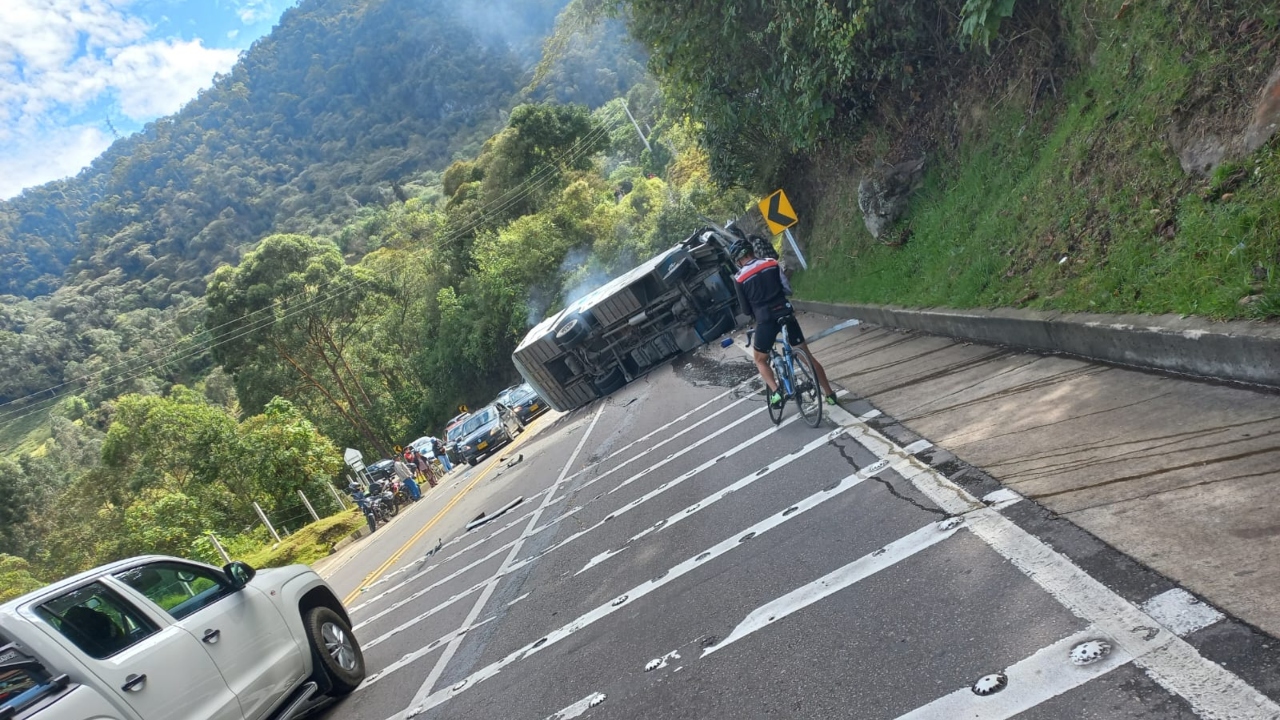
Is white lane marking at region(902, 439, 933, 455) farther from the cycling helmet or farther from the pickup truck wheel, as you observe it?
the pickup truck wheel

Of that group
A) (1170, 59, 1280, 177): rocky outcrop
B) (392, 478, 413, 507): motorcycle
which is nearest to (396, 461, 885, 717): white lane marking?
(1170, 59, 1280, 177): rocky outcrop

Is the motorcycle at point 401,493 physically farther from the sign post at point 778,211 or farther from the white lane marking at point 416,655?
the white lane marking at point 416,655

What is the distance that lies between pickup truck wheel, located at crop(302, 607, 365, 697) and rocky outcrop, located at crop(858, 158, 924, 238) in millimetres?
11182

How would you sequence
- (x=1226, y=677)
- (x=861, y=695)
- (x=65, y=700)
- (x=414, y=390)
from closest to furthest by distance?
(x=1226, y=677), (x=861, y=695), (x=65, y=700), (x=414, y=390)

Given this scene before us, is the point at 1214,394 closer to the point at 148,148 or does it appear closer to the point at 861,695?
the point at 861,695

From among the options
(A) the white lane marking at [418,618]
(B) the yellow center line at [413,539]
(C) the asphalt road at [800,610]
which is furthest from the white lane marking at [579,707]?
(B) the yellow center line at [413,539]

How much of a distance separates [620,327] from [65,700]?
1266 centimetres

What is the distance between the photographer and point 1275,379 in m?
4.77

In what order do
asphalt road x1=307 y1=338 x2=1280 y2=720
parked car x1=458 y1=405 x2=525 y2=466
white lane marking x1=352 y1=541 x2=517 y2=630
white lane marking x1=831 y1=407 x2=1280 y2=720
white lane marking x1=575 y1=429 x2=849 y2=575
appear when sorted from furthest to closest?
parked car x1=458 y1=405 x2=525 y2=466, white lane marking x1=352 y1=541 x2=517 y2=630, white lane marking x1=575 y1=429 x2=849 y2=575, asphalt road x1=307 y1=338 x2=1280 y2=720, white lane marking x1=831 y1=407 x2=1280 y2=720

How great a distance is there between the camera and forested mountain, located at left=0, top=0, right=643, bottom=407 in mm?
96625

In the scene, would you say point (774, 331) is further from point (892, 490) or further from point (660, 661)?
point (660, 661)

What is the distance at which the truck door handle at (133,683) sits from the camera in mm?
4754

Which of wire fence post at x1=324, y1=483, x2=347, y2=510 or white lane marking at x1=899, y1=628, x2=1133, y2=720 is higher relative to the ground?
wire fence post at x1=324, y1=483, x2=347, y2=510

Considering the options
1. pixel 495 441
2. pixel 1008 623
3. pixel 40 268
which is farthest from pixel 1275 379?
pixel 40 268
